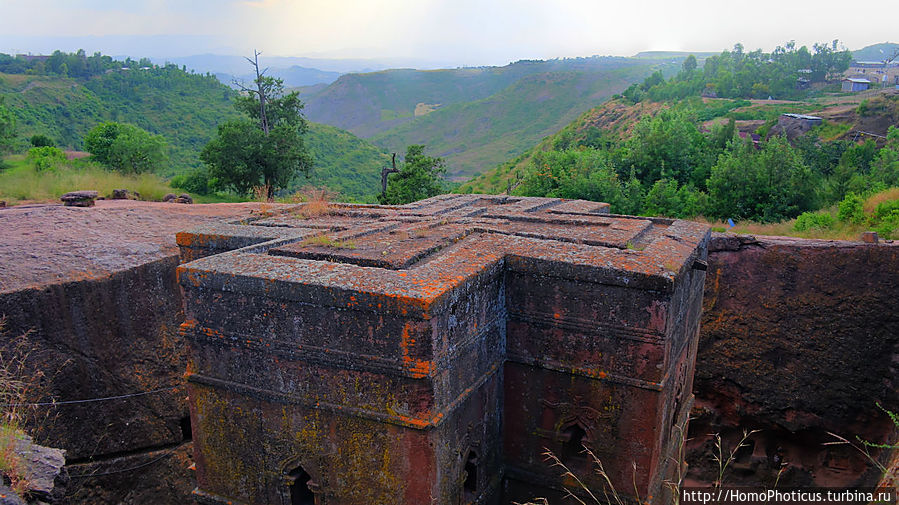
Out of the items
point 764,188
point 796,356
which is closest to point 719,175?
point 764,188

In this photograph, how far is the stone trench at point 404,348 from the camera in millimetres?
4539

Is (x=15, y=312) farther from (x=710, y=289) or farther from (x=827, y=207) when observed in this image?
(x=827, y=207)

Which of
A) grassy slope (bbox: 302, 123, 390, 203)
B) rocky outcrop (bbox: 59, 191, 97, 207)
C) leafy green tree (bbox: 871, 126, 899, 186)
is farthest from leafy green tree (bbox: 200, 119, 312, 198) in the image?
leafy green tree (bbox: 871, 126, 899, 186)

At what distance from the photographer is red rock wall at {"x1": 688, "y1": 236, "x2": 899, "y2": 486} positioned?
29.3 ft

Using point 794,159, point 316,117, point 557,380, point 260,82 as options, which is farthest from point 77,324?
point 316,117

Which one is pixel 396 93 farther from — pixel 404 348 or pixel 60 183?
pixel 404 348

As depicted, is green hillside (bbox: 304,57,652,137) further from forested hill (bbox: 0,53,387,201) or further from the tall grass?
the tall grass

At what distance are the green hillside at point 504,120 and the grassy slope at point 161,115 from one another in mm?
17738

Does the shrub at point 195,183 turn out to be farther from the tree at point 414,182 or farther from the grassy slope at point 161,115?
the grassy slope at point 161,115

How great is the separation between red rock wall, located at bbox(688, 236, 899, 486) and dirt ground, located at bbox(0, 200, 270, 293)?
7981mm

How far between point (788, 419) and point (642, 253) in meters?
6.38

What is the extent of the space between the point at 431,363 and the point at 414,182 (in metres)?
14.5

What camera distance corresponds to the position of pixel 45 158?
1769 cm

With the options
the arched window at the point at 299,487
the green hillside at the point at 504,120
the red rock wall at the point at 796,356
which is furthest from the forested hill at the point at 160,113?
the arched window at the point at 299,487
